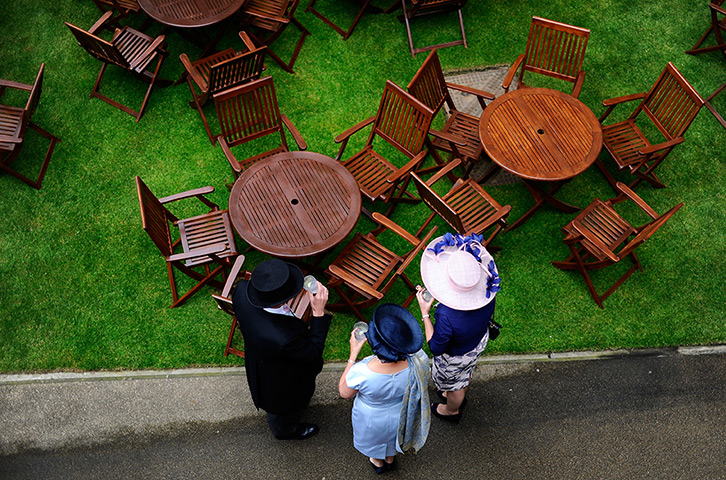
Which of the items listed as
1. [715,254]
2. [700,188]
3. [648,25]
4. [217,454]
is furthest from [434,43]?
[217,454]

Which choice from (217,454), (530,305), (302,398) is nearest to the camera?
(302,398)

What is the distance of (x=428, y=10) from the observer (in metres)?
8.45

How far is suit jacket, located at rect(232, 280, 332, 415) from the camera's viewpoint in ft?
13.9

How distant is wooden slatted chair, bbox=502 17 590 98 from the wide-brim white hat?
3.26m

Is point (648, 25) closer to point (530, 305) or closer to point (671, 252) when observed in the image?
point (671, 252)

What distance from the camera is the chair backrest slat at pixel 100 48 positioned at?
22.0ft

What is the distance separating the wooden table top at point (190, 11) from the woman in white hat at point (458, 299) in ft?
15.1

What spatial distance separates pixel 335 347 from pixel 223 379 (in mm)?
1220

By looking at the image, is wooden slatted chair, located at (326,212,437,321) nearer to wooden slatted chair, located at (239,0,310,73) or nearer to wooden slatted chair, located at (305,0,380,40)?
wooden slatted chair, located at (239,0,310,73)

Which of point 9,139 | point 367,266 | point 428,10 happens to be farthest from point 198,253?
point 428,10

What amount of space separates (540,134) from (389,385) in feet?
12.6

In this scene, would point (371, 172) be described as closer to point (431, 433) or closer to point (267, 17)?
point (267, 17)

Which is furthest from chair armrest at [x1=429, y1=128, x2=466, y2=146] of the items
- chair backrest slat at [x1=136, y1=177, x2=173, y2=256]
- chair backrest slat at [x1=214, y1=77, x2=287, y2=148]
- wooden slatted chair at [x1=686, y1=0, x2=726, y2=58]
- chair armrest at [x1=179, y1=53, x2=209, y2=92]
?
wooden slatted chair at [x1=686, y1=0, x2=726, y2=58]

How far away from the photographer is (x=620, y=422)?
224 inches
